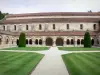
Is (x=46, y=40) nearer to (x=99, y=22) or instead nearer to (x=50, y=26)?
(x=50, y=26)

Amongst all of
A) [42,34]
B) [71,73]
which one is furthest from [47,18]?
[71,73]

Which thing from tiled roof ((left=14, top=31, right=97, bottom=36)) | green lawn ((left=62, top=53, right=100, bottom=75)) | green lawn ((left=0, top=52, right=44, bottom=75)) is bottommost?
green lawn ((left=62, top=53, right=100, bottom=75))

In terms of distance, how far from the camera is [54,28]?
6119 cm

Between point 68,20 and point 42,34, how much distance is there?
862 centimetres

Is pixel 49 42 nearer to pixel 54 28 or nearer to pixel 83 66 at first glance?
pixel 54 28

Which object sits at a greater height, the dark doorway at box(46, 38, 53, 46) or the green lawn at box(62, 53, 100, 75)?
the dark doorway at box(46, 38, 53, 46)

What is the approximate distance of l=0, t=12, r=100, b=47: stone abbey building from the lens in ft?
190

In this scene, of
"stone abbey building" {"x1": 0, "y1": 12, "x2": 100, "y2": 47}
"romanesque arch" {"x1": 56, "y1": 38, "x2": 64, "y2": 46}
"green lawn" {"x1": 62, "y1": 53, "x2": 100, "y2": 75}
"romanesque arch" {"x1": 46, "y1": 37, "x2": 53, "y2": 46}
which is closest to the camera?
"green lawn" {"x1": 62, "y1": 53, "x2": 100, "y2": 75}

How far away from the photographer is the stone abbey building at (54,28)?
57906mm

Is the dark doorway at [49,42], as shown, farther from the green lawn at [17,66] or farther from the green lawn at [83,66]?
the green lawn at [83,66]

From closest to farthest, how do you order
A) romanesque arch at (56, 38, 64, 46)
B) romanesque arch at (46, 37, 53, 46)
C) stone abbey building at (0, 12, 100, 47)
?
stone abbey building at (0, 12, 100, 47), romanesque arch at (56, 38, 64, 46), romanesque arch at (46, 37, 53, 46)

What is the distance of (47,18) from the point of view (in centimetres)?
6281

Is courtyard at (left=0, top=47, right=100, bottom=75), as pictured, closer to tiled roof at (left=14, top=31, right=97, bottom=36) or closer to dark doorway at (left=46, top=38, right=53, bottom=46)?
tiled roof at (left=14, top=31, right=97, bottom=36)

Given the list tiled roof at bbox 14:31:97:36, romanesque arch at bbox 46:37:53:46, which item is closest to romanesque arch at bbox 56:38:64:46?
romanesque arch at bbox 46:37:53:46
